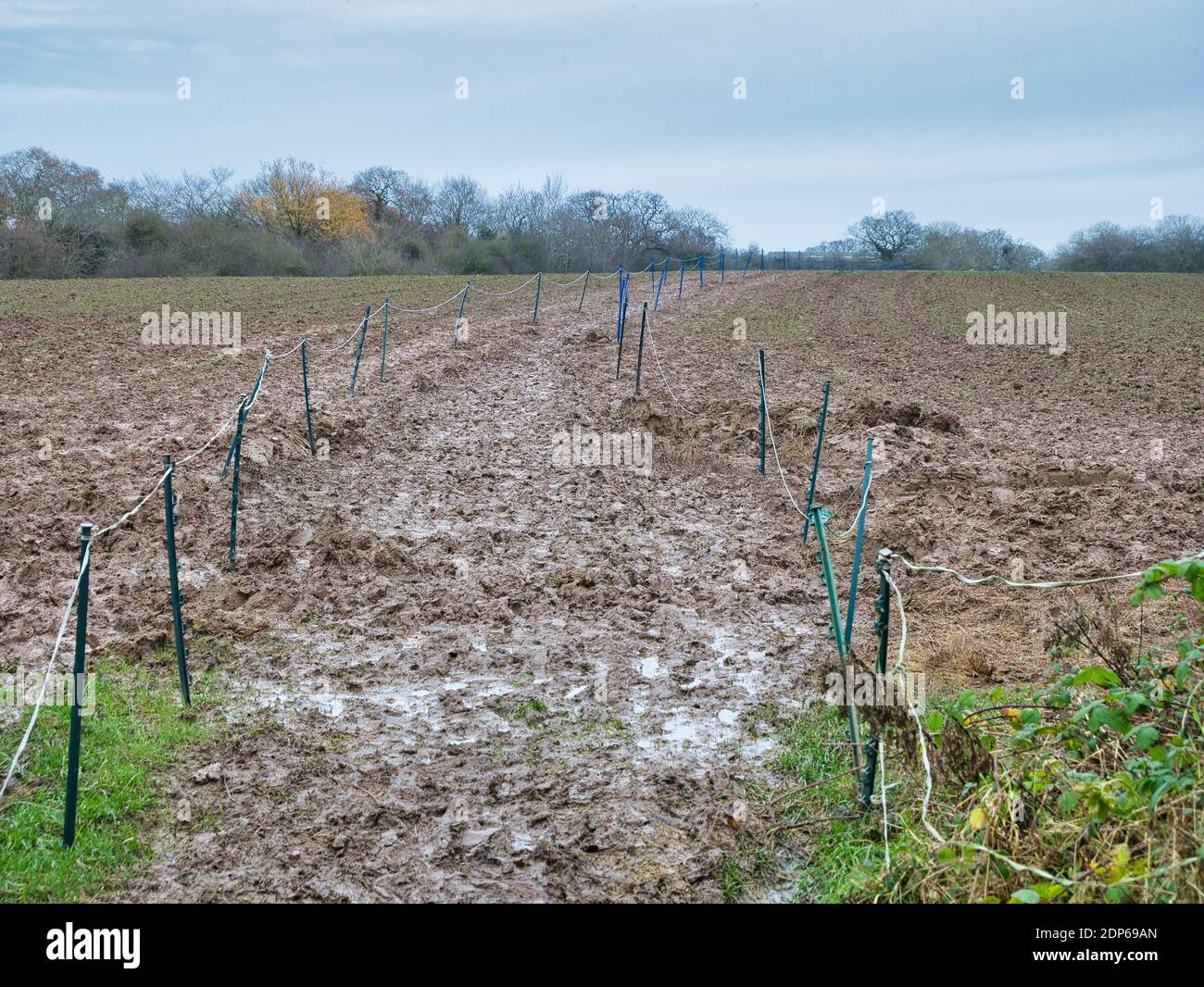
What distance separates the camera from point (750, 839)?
432 centimetres

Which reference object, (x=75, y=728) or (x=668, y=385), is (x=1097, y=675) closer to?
(x=75, y=728)

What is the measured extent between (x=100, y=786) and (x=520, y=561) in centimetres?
418

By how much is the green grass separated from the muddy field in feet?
0.58

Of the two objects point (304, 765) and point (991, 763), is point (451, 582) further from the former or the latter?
point (991, 763)

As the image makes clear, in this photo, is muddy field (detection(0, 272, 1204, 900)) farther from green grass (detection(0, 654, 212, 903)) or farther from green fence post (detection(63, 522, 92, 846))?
green fence post (detection(63, 522, 92, 846))

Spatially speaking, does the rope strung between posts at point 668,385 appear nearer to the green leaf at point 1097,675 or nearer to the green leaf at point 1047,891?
the green leaf at point 1097,675

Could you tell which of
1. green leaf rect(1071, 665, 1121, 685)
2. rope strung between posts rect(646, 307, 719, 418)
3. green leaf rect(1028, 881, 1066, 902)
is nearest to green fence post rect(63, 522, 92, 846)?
green leaf rect(1028, 881, 1066, 902)

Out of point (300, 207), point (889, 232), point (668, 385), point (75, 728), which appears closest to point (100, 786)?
point (75, 728)

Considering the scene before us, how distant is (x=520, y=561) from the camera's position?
8305 millimetres

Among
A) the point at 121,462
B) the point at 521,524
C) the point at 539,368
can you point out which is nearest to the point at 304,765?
the point at 521,524

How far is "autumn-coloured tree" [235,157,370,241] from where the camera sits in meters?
47.9

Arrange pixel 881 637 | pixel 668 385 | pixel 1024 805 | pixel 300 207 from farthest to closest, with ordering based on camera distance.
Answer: pixel 300 207 < pixel 668 385 < pixel 881 637 < pixel 1024 805

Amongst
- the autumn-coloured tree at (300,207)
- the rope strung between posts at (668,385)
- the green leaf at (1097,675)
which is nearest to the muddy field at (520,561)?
the rope strung between posts at (668,385)
